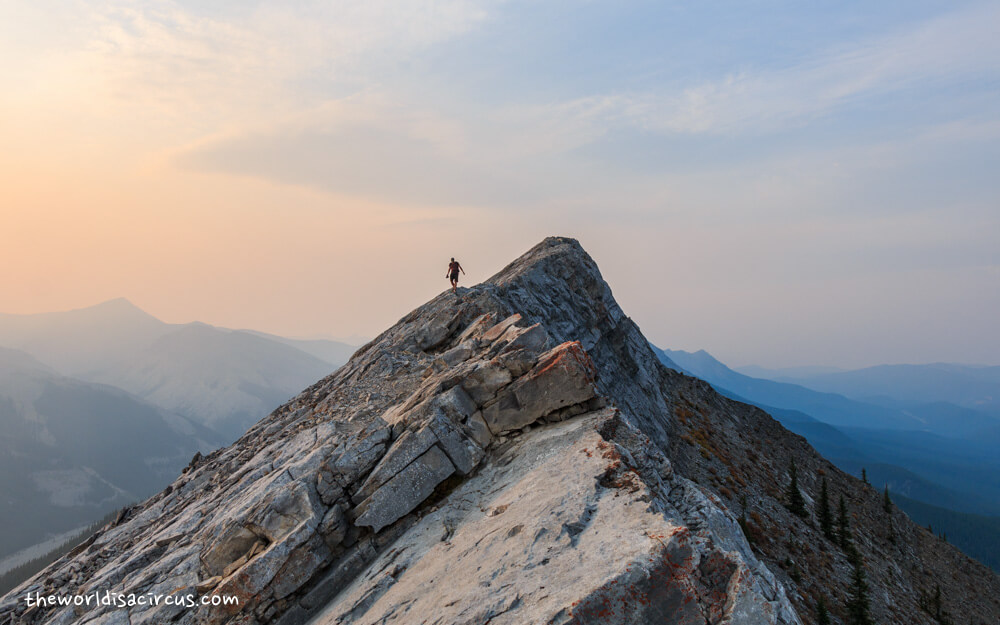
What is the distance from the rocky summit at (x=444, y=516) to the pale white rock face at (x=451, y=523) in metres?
0.07

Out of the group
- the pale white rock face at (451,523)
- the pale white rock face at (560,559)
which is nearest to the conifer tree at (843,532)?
the pale white rock face at (451,523)

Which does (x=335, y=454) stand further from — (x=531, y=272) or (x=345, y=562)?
(x=531, y=272)

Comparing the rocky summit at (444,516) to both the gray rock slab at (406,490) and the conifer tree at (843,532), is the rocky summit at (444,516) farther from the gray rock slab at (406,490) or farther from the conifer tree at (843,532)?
the conifer tree at (843,532)

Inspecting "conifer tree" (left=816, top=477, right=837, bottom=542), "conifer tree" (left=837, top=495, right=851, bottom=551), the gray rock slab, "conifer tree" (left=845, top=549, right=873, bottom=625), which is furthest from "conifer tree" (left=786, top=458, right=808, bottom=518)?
the gray rock slab

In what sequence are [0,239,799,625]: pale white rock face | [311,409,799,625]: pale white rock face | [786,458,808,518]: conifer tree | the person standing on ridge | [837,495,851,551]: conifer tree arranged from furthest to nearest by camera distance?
[786,458,808,518]: conifer tree < [837,495,851,551]: conifer tree < the person standing on ridge < [0,239,799,625]: pale white rock face < [311,409,799,625]: pale white rock face

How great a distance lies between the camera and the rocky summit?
38.7 feet

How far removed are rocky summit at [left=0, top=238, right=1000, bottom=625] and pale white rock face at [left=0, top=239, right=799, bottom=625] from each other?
0.07 m

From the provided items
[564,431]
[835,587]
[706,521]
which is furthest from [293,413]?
[835,587]

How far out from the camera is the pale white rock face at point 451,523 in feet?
38.3

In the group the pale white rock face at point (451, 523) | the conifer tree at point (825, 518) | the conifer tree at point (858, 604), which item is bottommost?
the conifer tree at point (858, 604)

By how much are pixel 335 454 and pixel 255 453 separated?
41.4 feet

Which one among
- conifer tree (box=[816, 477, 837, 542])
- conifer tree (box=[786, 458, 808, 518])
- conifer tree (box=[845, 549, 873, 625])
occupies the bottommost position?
conifer tree (box=[845, 549, 873, 625])

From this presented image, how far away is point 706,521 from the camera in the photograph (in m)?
15.4

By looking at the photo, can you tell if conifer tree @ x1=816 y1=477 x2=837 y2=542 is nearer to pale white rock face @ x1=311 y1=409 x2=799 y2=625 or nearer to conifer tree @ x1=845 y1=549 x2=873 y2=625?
conifer tree @ x1=845 y1=549 x2=873 y2=625
